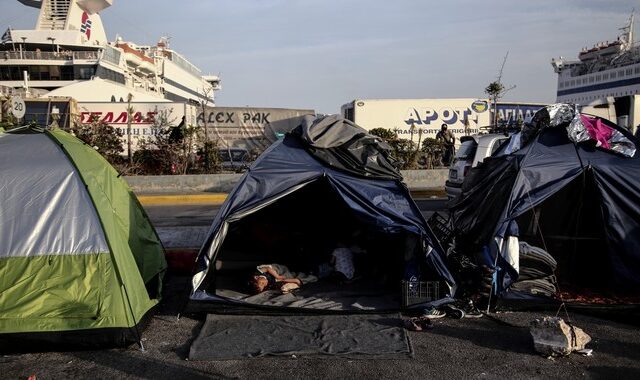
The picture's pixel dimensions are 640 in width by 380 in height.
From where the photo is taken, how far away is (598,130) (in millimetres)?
6211

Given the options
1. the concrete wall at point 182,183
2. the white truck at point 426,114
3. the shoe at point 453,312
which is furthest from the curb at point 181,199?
the white truck at point 426,114

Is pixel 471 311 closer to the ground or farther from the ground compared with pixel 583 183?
closer to the ground

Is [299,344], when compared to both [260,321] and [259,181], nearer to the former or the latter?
[260,321]

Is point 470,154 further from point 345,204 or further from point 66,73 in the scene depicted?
point 66,73

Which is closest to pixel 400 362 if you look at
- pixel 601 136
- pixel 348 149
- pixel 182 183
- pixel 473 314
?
pixel 473 314

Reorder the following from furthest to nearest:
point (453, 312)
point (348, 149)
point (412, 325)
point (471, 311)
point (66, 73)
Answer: point (66, 73) < point (348, 149) < point (471, 311) < point (453, 312) < point (412, 325)

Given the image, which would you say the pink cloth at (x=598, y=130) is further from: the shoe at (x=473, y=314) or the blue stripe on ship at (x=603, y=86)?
the blue stripe on ship at (x=603, y=86)

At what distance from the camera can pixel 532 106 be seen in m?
26.2

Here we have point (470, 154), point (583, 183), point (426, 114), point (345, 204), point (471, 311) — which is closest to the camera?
point (471, 311)

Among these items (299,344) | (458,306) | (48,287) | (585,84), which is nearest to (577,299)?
(458,306)

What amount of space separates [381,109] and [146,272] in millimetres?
19197

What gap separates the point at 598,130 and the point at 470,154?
17.1 ft

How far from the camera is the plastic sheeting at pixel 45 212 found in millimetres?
5000

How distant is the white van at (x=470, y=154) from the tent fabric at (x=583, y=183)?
4.43m
